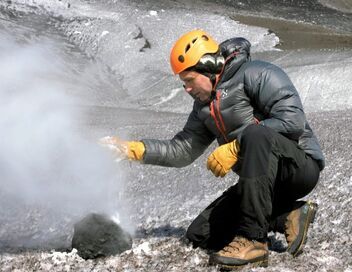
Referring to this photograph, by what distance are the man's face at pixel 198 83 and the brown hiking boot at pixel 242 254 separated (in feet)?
2.97

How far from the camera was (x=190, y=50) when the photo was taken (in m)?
3.86

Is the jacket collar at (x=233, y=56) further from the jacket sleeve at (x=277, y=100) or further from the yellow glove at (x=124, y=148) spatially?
the yellow glove at (x=124, y=148)

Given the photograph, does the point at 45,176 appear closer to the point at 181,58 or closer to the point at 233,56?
the point at 181,58

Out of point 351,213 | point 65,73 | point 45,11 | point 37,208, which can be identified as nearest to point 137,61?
point 65,73

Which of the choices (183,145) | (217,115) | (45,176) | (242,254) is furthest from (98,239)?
(45,176)

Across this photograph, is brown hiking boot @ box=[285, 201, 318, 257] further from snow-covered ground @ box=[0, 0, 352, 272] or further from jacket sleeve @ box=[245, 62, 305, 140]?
jacket sleeve @ box=[245, 62, 305, 140]

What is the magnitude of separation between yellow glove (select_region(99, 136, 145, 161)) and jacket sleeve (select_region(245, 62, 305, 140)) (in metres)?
0.87

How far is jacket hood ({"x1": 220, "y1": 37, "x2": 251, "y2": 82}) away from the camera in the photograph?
386 centimetres

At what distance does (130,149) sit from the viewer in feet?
13.6

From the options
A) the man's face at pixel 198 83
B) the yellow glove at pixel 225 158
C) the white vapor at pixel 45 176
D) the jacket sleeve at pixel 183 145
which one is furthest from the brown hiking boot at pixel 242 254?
the white vapor at pixel 45 176

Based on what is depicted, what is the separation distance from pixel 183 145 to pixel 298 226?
0.93m

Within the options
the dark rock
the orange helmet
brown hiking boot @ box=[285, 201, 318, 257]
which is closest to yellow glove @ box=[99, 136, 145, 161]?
the dark rock

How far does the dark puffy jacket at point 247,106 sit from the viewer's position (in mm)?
3678

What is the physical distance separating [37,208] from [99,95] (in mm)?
5090
